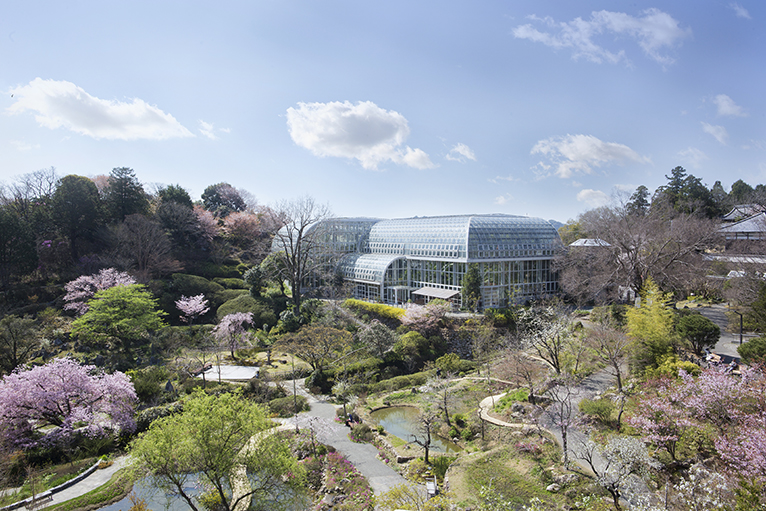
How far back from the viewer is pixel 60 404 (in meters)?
18.4

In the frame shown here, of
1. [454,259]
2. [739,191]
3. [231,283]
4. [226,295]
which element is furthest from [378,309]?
[739,191]

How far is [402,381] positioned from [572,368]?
11.2 meters

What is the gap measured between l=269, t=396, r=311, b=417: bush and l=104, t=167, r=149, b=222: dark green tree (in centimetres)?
3384

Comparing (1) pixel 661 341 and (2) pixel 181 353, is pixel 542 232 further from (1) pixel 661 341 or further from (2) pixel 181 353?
(2) pixel 181 353

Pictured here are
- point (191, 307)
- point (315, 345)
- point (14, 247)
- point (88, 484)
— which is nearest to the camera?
point (88, 484)

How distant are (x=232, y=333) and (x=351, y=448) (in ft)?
57.2

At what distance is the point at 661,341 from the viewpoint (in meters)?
20.5

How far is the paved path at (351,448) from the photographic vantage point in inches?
605

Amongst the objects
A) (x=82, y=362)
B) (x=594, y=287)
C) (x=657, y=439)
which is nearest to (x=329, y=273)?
(x=82, y=362)

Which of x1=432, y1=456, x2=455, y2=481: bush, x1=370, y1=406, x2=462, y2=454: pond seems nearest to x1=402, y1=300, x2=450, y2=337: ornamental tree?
x1=370, y1=406, x2=462, y2=454: pond

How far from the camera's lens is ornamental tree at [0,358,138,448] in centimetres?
1691

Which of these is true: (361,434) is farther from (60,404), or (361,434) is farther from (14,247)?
(14,247)

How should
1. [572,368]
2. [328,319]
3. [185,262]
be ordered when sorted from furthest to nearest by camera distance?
1. [185,262]
2. [328,319]
3. [572,368]

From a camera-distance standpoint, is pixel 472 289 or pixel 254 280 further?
pixel 254 280
